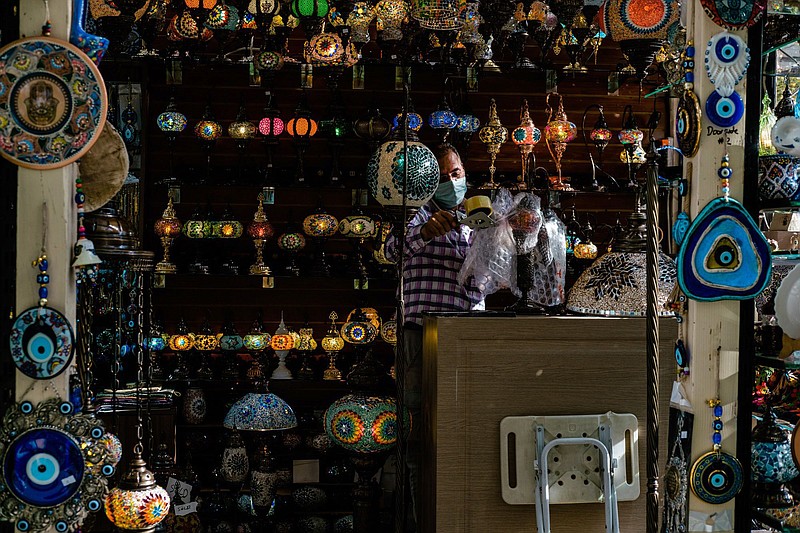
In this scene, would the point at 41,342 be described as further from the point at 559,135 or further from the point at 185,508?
the point at 559,135

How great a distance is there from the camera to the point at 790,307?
229cm

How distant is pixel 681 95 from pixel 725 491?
1079mm

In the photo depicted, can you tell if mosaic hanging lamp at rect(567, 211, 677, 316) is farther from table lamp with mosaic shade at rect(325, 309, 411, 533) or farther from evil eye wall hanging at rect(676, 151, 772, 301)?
table lamp with mosaic shade at rect(325, 309, 411, 533)

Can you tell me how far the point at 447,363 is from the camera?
2287mm

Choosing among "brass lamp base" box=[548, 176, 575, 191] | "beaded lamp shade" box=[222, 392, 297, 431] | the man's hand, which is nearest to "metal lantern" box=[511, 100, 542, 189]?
"brass lamp base" box=[548, 176, 575, 191]

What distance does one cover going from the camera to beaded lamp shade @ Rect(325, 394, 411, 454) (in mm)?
2844

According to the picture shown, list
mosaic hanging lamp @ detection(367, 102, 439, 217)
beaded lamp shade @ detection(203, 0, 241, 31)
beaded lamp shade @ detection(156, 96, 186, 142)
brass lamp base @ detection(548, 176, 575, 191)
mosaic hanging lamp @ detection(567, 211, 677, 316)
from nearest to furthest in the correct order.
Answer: mosaic hanging lamp @ detection(567, 211, 677, 316)
mosaic hanging lamp @ detection(367, 102, 439, 217)
beaded lamp shade @ detection(203, 0, 241, 31)
beaded lamp shade @ detection(156, 96, 186, 142)
brass lamp base @ detection(548, 176, 575, 191)

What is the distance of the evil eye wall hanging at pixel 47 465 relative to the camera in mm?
1759

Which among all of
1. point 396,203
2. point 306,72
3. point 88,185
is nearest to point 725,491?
point 396,203

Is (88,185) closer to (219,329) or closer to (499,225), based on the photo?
(499,225)

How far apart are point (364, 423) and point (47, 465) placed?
1236mm

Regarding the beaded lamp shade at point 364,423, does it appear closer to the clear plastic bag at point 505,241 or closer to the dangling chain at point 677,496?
the clear plastic bag at point 505,241

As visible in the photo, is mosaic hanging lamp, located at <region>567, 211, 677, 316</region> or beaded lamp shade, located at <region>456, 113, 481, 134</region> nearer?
mosaic hanging lamp, located at <region>567, 211, 677, 316</region>

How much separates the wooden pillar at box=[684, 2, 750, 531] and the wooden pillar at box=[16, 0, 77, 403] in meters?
1.58
